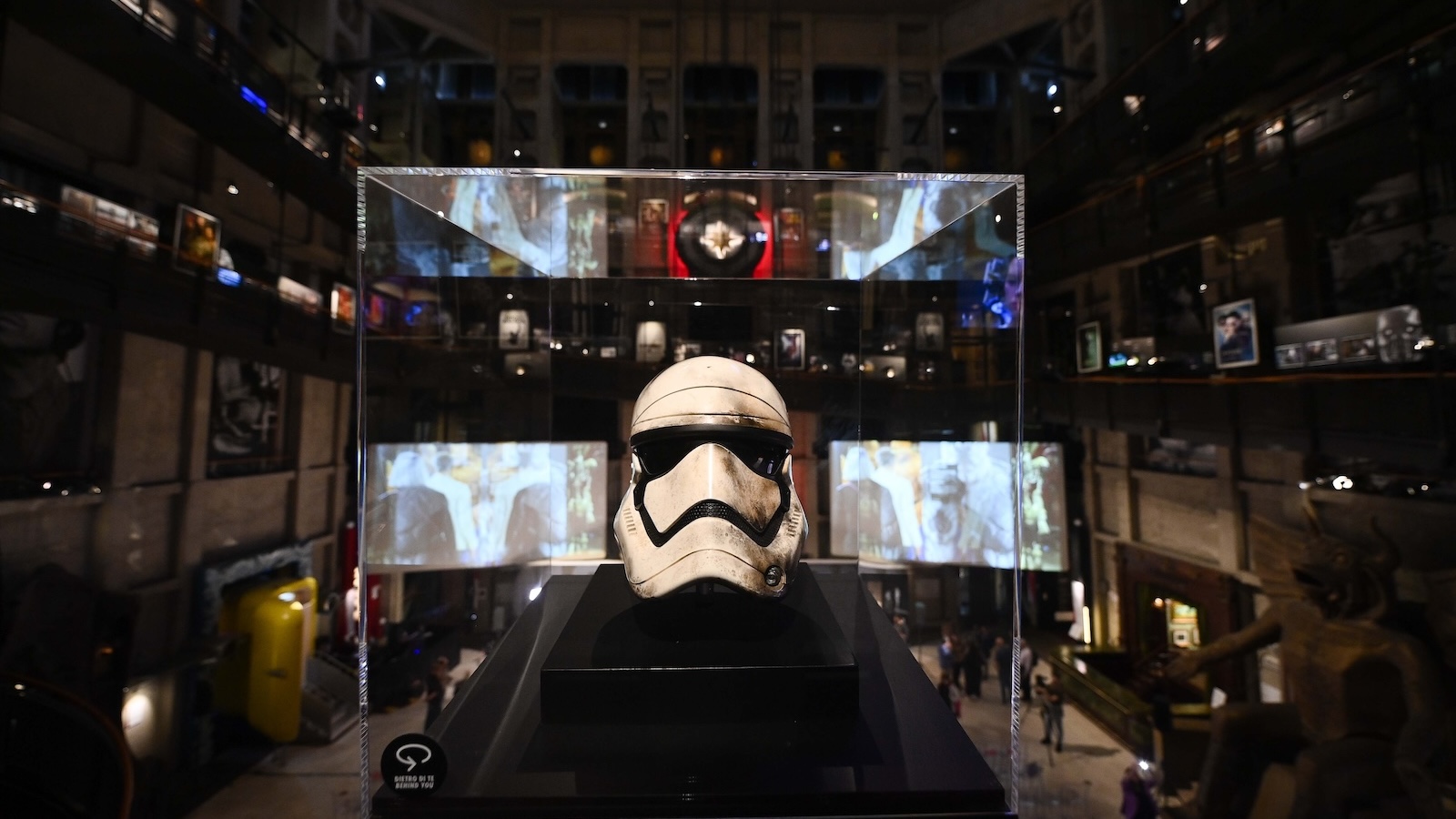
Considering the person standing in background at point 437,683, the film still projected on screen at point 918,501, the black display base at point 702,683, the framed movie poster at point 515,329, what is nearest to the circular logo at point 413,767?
the black display base at point 702,683

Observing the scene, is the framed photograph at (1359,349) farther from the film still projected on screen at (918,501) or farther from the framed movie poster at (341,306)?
the framed movie poster at (341,306)

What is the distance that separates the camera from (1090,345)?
14.7 feet

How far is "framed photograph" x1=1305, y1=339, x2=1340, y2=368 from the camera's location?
3.50 meters

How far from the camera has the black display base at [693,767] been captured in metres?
1.38

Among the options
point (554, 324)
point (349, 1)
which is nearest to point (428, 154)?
point (349, 1)

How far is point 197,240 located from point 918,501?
5.42m

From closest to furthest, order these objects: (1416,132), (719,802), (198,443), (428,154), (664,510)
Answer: (719,802) → (664,510) → (1416,132) → (428,154) → (198,443)

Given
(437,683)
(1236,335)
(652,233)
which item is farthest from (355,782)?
(1236,335)

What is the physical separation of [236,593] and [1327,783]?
8.01 meters

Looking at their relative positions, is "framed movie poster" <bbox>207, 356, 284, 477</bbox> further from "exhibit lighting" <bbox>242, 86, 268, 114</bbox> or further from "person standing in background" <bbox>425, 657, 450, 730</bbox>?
"person standing in background" <bbox>425, 657, 450, 730</bbox>

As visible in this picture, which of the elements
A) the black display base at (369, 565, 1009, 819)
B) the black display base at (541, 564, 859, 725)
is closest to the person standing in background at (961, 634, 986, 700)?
the black display base at (369, 565, 1009, 819)

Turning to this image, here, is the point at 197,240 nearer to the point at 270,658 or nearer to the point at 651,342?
the point at 270,658

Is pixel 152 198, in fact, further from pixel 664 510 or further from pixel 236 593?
pixel 664 510

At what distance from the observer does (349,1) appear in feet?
13.1
